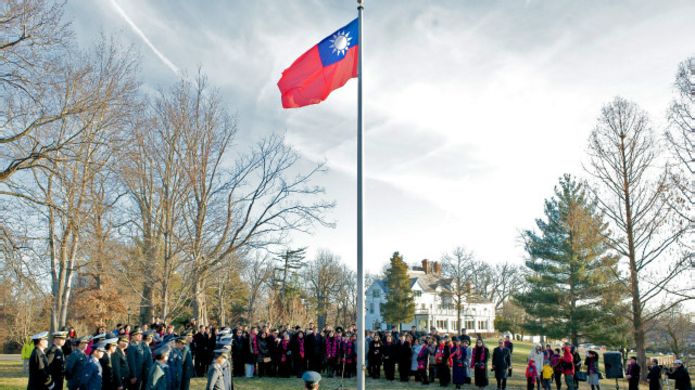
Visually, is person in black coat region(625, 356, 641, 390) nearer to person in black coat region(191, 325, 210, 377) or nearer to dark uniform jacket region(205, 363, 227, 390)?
person in black coat region(191, 325, 210, 377)

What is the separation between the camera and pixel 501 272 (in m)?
81.5

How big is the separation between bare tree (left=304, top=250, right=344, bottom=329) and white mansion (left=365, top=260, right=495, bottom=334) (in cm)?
752

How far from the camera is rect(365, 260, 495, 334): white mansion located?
71.9 meters

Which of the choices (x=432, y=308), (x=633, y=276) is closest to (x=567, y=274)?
(x=633, y=276)

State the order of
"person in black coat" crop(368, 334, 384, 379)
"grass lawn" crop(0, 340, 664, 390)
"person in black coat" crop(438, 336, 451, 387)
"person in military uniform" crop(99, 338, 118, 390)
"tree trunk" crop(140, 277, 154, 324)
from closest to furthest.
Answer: "person in military uniform" crop(99, 338, 118, 390), "grass lawn" crop(0, 340, 664, 390), "person in black coat" crop(438, 336, 451, 387), "person in black coat" crop(368, 334, 384, 379), "tree trunk" crop(140, 277, 154, 324)

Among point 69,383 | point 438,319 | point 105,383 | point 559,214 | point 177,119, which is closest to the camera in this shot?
point 69,383

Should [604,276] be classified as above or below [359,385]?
above

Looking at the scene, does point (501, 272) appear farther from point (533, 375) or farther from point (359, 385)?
point (359, 385)

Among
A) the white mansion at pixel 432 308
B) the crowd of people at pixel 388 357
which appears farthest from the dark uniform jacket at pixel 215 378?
the white mansion at pixel 432 308

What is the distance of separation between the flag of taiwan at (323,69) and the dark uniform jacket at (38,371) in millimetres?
7741

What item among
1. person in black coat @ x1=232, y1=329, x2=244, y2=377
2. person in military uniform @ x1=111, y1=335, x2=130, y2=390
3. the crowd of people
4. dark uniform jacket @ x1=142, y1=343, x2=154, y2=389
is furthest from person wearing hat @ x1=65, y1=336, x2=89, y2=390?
person in black coat @ x1=232, y1=329, x2=244, y2=377

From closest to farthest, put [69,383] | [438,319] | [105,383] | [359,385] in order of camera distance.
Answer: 1. [359,385]
2. [69,383]
3. [105,383]
4. [438,319]

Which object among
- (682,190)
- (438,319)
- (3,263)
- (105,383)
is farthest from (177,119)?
(438,319)

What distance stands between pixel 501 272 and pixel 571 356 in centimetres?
6473
